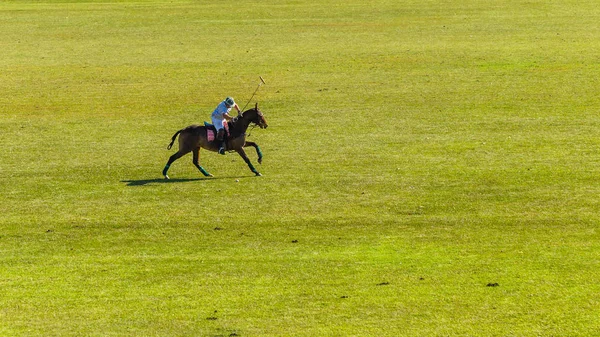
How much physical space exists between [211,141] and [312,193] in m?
4.14

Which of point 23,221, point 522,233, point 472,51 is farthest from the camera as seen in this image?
point 472,51

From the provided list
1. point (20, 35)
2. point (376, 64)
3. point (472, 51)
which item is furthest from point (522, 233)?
point (20, 35)

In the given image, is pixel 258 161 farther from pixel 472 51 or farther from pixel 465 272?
pixel 472 51

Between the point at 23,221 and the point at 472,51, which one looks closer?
the point at 23,221

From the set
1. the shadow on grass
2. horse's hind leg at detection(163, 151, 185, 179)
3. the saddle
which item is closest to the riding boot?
the saddle

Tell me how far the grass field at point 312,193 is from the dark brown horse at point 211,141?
57 cm

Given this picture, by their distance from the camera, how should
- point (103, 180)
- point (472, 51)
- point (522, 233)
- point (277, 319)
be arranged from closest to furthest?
point (277, 319), point (522, 233), point (103, 180), point (472, 51)

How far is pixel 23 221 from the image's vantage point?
2639 cm

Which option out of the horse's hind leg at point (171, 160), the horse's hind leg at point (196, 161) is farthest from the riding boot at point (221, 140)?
the horse's hind leg at point (171, 160)

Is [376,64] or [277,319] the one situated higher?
[277,319]

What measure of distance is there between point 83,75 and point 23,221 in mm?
24845

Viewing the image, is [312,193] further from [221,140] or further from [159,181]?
[159,181]

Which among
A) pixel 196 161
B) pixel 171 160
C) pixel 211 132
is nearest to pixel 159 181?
pixel 171 160

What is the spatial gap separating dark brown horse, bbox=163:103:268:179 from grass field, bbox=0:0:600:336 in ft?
1.87
